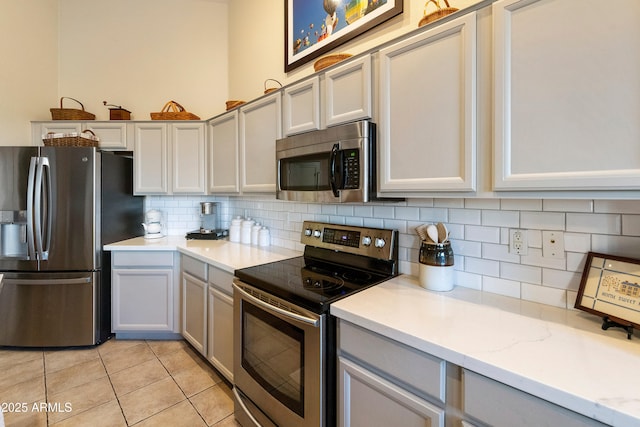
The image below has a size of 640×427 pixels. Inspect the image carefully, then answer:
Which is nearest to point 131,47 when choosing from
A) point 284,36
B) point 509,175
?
point 284,36

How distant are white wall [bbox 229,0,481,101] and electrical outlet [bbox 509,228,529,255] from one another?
1.41 metres

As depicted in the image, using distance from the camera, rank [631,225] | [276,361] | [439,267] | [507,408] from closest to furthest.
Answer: [507,408], [631,225], [439,267], [276,361]

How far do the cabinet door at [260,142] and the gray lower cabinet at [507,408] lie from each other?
5.27 feet

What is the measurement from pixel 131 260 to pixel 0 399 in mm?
1123

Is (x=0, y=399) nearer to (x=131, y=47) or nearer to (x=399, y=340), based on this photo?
(x=399, y=340)

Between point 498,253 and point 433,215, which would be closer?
point 498,253

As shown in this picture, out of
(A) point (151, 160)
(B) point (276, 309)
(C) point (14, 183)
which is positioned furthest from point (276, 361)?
(C) point (14, 183)

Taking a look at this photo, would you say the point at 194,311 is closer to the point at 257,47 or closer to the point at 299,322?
the point at 299,322

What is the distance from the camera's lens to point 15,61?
2697 mm

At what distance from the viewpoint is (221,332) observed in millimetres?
2018

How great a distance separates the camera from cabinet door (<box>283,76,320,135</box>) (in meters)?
1.68

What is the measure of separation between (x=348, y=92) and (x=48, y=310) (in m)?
2.99

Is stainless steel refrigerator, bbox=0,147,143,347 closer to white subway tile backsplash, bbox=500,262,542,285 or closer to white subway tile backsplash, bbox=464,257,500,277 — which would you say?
white subway tile backsplash, bbox=464,257,500,277

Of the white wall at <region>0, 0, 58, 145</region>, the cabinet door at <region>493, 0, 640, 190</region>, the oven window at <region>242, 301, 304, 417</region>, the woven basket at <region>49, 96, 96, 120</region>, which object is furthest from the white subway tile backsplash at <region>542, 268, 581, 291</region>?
the white wall at <region>0, 0, 58, 145</region>
